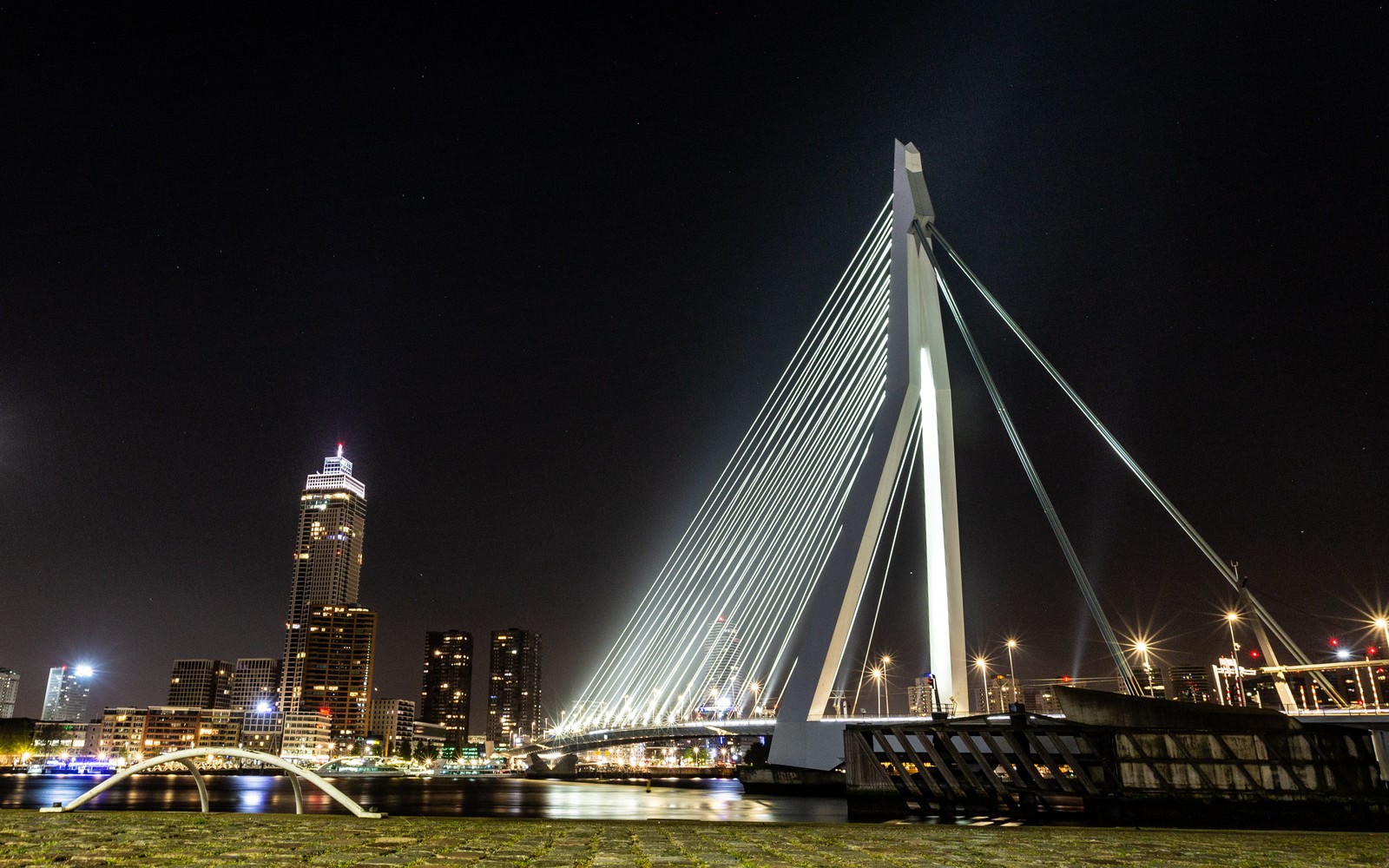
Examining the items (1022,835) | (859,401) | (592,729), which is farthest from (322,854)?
(592,729)

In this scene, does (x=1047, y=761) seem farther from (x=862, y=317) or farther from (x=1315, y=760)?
(x=862, y=317)

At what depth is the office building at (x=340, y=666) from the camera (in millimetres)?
180650

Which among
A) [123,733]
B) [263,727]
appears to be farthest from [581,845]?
[263,727]

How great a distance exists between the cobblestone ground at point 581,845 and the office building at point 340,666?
183286mm

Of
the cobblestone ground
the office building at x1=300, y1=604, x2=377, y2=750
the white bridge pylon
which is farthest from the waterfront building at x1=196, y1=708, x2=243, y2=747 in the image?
the cobblestone ground

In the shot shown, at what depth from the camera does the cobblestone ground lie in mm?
7426

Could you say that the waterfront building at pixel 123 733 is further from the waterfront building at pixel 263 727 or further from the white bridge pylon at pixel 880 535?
the white bridge pylon at pixel 880 535

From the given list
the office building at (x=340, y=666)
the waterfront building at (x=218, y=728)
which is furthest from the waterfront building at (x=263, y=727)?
the office building at (x=340, y=666)

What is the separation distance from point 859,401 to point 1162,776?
1650 cm

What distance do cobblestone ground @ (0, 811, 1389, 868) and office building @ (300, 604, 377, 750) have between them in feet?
601

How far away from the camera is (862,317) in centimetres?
3647

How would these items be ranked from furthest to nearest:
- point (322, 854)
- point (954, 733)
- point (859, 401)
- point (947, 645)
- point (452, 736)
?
1. point (452, 736)
2. point (859, 401)
3. point (947, 645)
4. point (954, 733)
5. point (322, 854)

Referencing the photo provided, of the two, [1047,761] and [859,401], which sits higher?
[859,401]

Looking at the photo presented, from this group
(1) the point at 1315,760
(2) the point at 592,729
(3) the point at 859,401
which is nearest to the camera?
(1) the point at 1315,760
